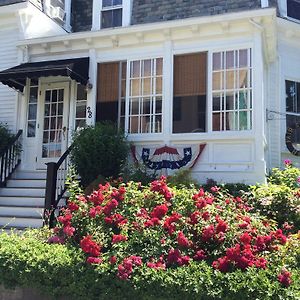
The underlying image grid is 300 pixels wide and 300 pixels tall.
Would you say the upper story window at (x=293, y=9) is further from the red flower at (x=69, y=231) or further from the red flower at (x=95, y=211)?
the red flower at (x=69, y=231)

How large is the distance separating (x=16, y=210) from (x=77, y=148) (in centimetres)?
190

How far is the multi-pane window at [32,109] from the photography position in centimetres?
1180

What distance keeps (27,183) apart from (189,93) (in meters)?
4.44

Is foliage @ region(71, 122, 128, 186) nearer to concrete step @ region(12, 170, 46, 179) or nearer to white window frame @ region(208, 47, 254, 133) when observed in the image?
concrete step @ region(12, 170, 46, 179)

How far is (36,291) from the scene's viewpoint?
526 cm

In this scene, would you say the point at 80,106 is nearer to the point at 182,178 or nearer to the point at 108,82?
the point at 108,82

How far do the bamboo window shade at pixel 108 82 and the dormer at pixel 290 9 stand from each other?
218 inches

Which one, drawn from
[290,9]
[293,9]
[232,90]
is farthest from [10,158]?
[293,9]

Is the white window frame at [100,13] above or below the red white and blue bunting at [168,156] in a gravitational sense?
above

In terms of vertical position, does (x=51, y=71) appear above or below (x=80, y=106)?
above

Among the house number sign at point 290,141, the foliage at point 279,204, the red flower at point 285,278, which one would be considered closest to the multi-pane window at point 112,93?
the foliage at point 279,204

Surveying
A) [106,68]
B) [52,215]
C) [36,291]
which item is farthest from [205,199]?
[106,68]

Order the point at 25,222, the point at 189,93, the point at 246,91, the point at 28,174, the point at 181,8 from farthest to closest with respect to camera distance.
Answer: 1. the point at 181,8
2. the point at 28,174
3. the point at 189,93
4. the point at 246,91
5. the point at 25,222

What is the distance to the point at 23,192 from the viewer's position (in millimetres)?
10297
